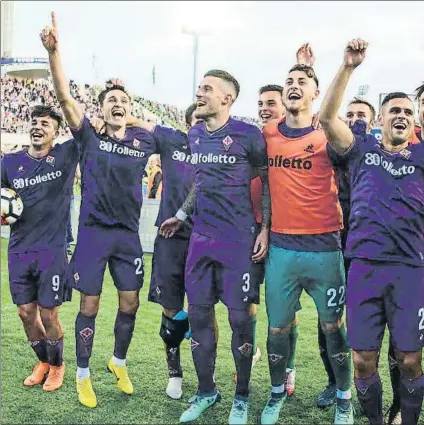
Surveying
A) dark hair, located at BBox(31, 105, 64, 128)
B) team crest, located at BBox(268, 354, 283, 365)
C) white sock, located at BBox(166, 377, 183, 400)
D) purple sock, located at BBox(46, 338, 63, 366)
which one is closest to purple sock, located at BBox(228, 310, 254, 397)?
team crest, located at BBox(268, 354, 283, 365)

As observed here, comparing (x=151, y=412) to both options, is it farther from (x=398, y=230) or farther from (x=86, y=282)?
(x=398, y=230)

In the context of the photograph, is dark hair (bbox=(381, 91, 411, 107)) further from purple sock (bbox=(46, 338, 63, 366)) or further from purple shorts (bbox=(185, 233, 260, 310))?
purple sock (bbox=(46, 338, 63, 366))

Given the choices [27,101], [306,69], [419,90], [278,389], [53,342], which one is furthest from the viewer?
[27,101]

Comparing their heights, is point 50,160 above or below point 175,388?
above

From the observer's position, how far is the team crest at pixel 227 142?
371 centimetres

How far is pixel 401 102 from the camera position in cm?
329

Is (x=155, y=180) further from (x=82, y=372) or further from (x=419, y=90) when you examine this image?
(x=419, y=90)

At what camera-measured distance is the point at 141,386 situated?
4.43 metres

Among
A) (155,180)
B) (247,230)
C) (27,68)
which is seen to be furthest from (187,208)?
(27,68)

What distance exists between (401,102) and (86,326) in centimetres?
264

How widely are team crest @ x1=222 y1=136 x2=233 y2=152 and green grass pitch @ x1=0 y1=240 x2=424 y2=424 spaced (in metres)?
1.86

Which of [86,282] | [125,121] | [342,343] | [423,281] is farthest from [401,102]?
[86,282]

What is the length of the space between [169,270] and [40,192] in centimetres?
115

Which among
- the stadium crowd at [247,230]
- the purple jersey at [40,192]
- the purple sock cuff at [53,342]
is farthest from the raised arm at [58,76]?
the purple sock cuff at [53,342]
